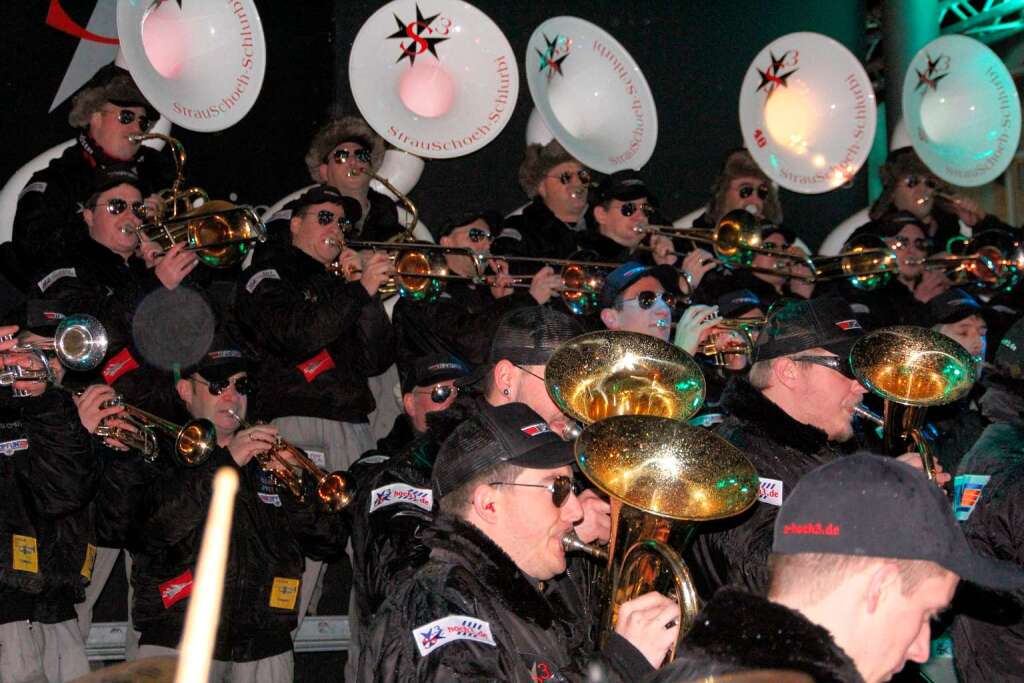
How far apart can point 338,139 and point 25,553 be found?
3.21 m

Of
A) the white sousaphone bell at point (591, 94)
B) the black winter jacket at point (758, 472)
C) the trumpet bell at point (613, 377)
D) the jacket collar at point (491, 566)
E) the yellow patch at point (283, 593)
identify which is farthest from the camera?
the white sousaphone bell at point (591, 94)

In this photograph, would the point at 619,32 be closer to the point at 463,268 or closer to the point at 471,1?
the point at 471,1

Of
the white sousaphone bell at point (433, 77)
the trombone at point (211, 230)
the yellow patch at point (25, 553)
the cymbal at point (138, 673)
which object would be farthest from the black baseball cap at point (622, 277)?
the cymbal at point (138, 673)

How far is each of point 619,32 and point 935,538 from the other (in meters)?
7.75

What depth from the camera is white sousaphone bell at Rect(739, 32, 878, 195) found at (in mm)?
9352

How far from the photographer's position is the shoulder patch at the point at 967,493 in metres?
4.99

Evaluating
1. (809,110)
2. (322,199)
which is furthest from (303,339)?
(809,110)

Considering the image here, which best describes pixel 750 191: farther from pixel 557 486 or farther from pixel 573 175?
pixel 557 486

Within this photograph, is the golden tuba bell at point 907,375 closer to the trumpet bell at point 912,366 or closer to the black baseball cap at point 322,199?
the trumpet bell at point 912,366

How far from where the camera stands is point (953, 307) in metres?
7.59

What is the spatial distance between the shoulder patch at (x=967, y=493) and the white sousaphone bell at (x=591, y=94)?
3.96 m

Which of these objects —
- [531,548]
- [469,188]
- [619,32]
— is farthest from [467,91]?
[531,548]

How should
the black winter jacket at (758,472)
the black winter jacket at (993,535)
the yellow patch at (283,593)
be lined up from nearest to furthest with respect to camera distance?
the black winter jacket at (758,472)
the black winter jacket at (993,535)
the yellow patch at (283,593)

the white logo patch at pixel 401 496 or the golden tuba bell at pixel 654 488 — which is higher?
the golden tuba bell at pixel 654 488
